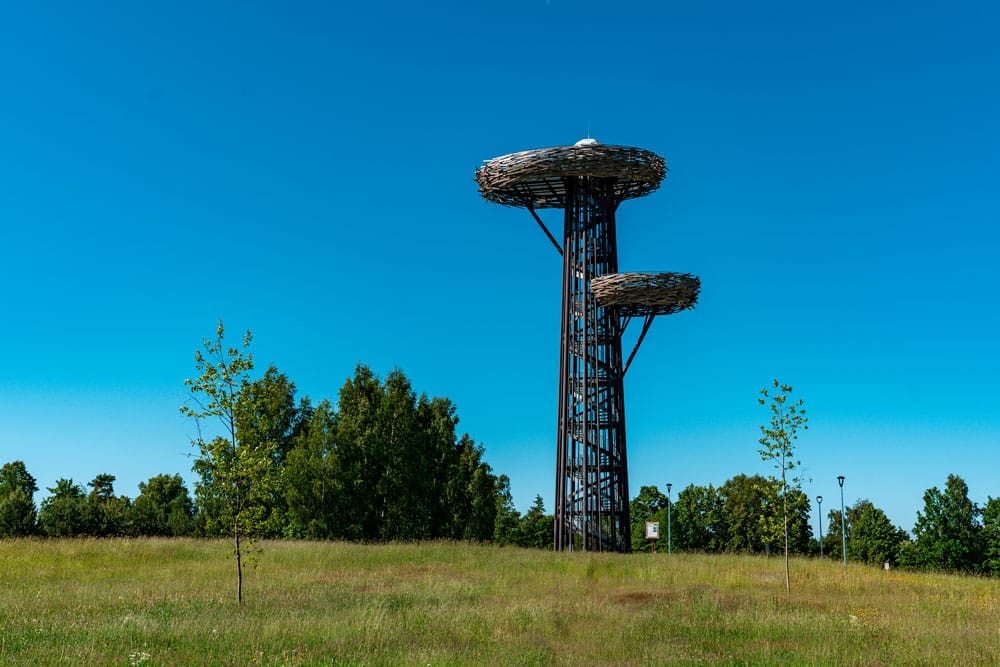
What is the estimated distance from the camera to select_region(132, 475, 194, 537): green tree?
6347 centimetres

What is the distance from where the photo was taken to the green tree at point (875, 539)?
75500 millimetres

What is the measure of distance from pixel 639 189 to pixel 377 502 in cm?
2120

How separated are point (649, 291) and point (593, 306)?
306cm

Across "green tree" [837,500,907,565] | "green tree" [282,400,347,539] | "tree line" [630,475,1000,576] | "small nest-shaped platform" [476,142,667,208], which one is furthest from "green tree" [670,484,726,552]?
"small nest-shaped platform" [476,142,667,208]

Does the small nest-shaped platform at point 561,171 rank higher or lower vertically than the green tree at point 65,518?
higher

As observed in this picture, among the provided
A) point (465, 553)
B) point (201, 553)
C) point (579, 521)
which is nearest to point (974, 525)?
point (579, 521)

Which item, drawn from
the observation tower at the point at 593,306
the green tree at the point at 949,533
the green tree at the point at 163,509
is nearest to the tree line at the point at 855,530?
the green tree at the point at 949,533

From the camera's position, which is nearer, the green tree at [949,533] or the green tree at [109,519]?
the green tree at [109,519]

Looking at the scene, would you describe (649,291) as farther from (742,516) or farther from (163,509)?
(163,509)

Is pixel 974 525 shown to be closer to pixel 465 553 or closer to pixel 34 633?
pixel 465 553

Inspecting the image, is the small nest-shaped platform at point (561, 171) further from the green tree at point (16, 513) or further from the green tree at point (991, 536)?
the green tree at point (991, 536)

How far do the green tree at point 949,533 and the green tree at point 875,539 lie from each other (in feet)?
7.56

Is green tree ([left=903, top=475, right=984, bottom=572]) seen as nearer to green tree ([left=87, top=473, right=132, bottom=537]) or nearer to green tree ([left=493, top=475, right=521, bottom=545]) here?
green tree ([left=493, top=475, right=521, bottom=545])

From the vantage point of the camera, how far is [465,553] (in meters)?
33.8
